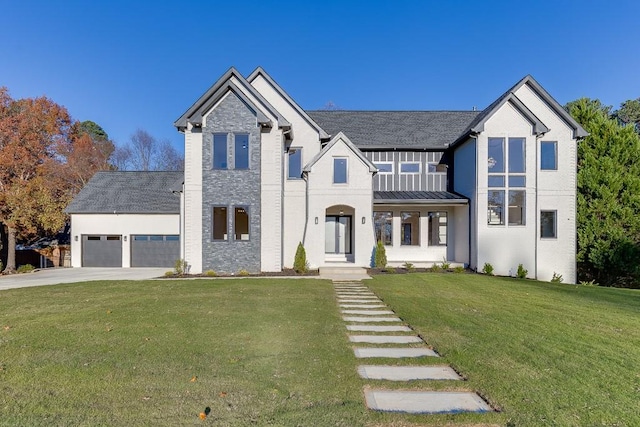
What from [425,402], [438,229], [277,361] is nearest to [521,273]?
[438,229]

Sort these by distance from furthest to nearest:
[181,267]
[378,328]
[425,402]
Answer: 1. [181,267]
2. [378,328]
3. [425,402]

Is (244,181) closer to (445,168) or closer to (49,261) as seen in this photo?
(445,168)

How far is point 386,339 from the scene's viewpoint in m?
6.01

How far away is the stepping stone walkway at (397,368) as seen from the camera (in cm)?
363

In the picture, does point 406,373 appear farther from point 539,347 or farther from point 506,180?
point 506,180

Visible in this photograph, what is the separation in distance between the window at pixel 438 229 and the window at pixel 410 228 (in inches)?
29.0

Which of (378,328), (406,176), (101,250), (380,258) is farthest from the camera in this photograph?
(101,250)

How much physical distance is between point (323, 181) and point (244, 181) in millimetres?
3659

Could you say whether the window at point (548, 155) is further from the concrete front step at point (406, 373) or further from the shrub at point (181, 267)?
the shrub at point (181, 267)

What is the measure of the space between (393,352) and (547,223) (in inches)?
589

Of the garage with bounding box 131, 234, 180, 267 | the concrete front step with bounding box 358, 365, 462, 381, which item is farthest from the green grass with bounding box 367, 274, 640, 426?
the garage with bounding box 131, 234, 180, 267

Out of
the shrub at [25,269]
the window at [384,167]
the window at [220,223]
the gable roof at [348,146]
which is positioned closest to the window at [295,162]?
the gable roof at [348,146]

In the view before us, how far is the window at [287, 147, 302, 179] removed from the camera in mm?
17370

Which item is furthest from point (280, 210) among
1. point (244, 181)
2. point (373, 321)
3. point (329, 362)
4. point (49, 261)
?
point (49, 261)
